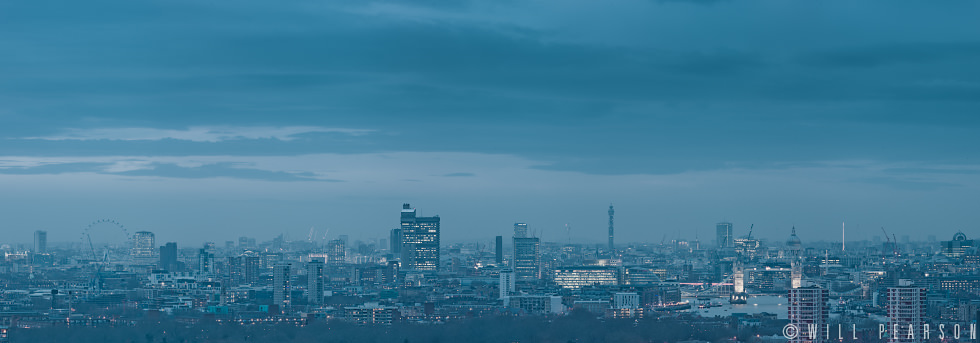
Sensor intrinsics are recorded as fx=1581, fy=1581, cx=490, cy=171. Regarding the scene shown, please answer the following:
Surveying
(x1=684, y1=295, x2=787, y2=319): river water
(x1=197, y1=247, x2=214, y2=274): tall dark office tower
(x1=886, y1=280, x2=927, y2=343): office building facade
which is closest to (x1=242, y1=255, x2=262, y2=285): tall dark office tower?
(x1=197, y1=247, x2=214, y2=274): tall dark office tower

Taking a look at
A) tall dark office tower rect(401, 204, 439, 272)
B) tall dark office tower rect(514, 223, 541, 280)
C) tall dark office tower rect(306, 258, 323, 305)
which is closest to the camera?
tall dark office tower rect(306, 258, 323, 305)

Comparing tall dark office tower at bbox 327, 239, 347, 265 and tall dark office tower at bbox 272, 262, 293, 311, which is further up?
tall dark office tower at bbox 327, 239, 347, 265

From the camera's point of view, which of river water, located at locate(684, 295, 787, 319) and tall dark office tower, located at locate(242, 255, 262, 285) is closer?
river water, located at locate(684, 295, 787, 319)

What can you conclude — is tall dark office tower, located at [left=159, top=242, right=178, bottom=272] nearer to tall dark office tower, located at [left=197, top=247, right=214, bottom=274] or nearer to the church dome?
tall dark office tower, located at [left=197, top=247, right=214, bottom=274]

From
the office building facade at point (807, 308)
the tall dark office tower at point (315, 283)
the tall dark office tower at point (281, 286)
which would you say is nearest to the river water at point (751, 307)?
the office building facade at point (807, 308)

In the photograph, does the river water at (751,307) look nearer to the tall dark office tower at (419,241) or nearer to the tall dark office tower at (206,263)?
the tall dark office tower at (419,241)

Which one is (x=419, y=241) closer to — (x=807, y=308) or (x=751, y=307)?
(x=751, y=307)

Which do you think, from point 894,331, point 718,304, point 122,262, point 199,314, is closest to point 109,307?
point 199,314

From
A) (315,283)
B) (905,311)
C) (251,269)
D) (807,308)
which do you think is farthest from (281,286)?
(905,311)
